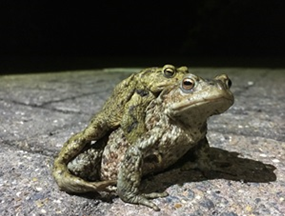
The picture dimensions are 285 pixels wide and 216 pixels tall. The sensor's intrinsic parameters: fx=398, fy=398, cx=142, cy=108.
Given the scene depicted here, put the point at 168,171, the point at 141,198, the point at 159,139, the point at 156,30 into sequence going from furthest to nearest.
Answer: the point at 156,30
the point at 168,171
the point at 159,139
the point at 141,198

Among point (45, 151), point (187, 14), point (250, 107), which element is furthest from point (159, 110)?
point (187, 14)

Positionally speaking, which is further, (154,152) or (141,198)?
(154,152)

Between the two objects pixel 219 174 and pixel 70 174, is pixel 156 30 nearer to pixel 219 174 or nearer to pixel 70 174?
pixel 219 174

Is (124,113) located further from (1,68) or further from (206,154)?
(1,68)

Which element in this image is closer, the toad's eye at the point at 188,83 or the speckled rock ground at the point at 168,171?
the speckled rock ground at the point at 168,171

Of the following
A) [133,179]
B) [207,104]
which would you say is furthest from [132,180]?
[207,104]

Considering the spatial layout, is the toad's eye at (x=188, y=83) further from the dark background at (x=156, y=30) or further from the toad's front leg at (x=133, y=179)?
the dark background at (x=156, y=30)

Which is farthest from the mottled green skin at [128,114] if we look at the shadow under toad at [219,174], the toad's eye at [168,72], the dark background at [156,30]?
the dark background at [156,30]
